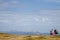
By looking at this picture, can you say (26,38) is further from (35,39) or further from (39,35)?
(39,35)

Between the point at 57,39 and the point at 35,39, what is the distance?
207 centimetres

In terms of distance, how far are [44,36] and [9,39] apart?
349cm

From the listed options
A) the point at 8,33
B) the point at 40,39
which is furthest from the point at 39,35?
the point at 8,33

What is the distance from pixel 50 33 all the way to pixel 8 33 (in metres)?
4.01

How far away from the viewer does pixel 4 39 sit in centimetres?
1616

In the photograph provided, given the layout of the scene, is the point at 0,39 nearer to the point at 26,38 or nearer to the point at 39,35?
the point at 26,38

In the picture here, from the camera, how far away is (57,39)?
55.5ft

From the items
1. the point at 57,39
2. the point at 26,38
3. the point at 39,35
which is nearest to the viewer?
the point at 26,38

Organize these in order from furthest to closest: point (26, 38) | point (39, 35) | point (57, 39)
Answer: point (39, 35) < point (57, 39) < point (26, 38)

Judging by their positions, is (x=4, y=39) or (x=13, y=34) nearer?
(x=4, y=39)

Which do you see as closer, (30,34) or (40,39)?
(40,39)

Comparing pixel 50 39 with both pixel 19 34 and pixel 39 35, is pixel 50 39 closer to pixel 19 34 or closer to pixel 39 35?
pixel 39 35

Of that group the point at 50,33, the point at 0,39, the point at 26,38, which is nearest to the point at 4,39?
the point at 0,39

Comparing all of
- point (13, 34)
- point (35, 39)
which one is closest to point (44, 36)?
point (35, 39)
